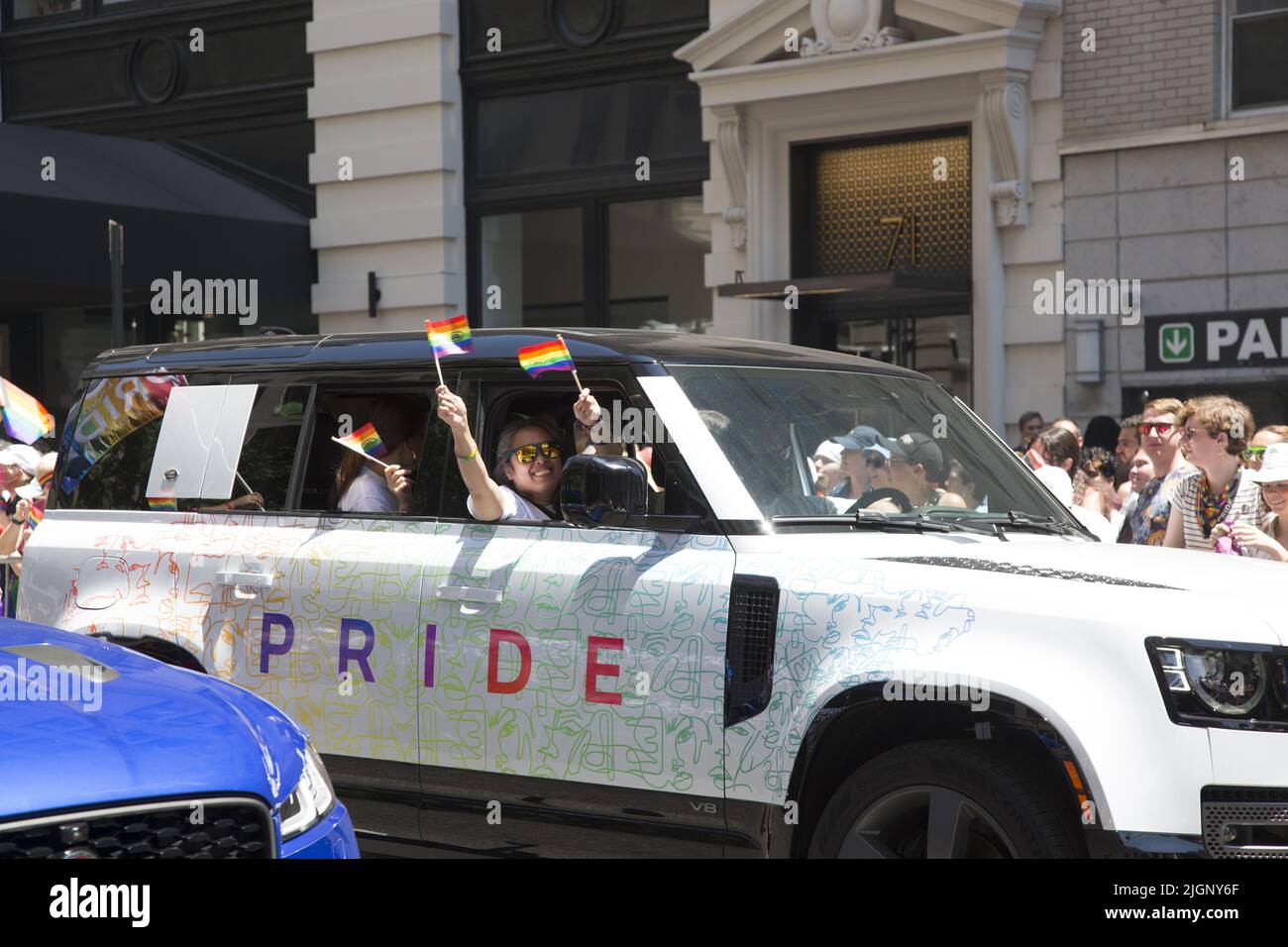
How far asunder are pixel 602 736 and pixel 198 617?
5.91ft

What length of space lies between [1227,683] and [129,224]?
12.5 meters

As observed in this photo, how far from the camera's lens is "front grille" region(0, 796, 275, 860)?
319 cm

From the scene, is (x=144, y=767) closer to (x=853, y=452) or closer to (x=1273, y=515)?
(x=853, y=452)

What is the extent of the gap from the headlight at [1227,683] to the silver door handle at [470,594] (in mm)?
2101

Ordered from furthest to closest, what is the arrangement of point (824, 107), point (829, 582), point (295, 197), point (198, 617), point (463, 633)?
point (295, 197), point (824, 107), point (198, 617), point (463, 633), point (829, 582)

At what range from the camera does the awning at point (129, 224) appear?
14.2 metres

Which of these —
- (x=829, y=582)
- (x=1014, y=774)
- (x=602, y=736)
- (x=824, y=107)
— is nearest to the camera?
(x=1014, y=774)

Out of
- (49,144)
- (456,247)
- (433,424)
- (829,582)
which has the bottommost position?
(829,582)

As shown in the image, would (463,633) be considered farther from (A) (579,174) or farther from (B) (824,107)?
(A) (579,174)

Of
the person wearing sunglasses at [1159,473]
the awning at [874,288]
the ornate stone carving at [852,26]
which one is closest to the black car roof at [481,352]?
the person wearing sunglasses at [1159,473]

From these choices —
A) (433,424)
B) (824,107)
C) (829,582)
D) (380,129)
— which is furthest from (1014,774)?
(380,129)

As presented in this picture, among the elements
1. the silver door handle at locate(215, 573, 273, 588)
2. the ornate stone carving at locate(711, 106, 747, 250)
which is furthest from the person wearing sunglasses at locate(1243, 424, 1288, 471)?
the ornate stone carving at locate(711, 106, 747, 250)

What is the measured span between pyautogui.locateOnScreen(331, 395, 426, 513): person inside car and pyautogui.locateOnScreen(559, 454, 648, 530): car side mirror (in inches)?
38.2

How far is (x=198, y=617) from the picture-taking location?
6062mm
